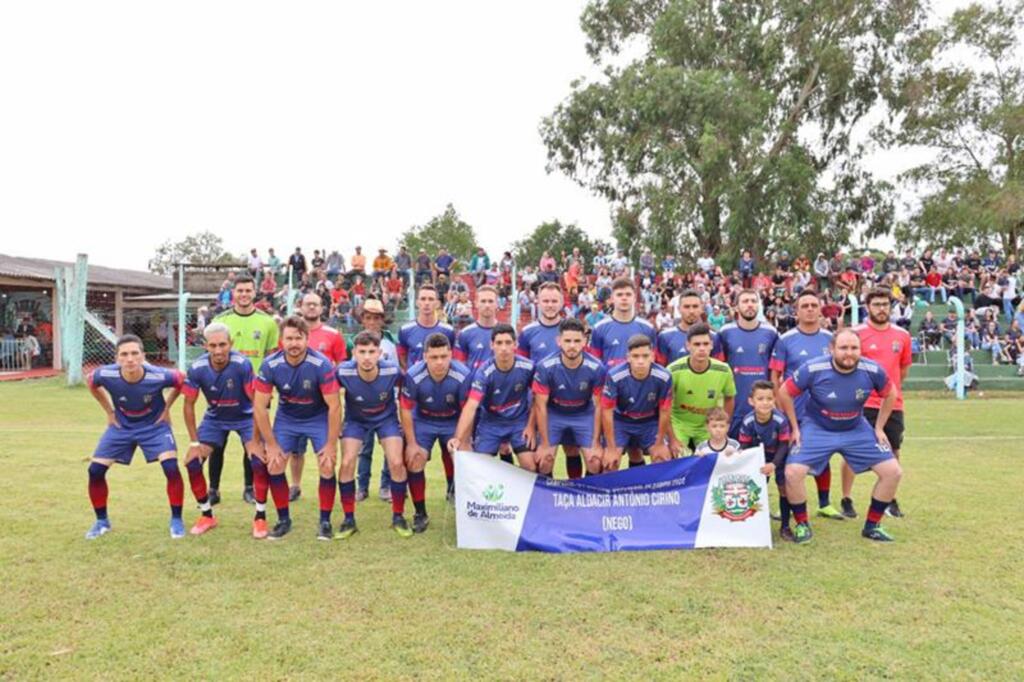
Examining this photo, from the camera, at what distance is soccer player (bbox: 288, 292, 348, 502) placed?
743 cm

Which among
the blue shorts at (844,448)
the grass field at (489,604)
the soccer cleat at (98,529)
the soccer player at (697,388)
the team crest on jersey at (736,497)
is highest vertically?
the soccer player at (697,388)

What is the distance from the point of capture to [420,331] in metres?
7.72

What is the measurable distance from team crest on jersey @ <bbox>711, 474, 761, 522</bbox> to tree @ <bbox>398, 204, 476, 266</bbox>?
56861 millimetres

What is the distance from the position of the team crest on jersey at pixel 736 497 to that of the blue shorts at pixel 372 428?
9.20 feet

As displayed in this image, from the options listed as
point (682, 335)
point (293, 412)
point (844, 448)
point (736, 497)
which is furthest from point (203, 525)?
point (844, 448)

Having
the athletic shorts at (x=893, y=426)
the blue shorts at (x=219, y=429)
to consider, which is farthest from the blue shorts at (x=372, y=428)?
the athletic shorts at (x=893, y=426)

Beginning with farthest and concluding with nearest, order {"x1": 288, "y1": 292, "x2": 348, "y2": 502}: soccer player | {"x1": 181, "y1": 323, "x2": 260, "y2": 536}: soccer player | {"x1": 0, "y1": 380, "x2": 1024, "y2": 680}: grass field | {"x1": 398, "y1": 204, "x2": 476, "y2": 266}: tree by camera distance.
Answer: {"x1": 398, "y1": 204, "x2": 476, "y2": 266}: tree < {"x1": 288, "y1": 292, "x2": 348, "y2": 502}: soccer player < {"x1": 181, "y1": 323, "x2": 260, "y2": 536}: soccer player < {"x1": 0, "y1": 380, "x2": 1024, "y2": 680}: grass field

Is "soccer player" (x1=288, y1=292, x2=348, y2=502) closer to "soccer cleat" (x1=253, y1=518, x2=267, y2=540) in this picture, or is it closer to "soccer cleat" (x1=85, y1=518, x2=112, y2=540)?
"soccer cleat" (x1=253, y1=518, x2=267, y2=540)

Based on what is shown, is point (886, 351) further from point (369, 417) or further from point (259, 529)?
point (259, 529)

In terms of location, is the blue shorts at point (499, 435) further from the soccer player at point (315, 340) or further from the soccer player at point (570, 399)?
the soccer player at point (315, 340)

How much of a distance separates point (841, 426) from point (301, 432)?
4714 mm

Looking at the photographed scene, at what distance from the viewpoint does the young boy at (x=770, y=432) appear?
6301mm

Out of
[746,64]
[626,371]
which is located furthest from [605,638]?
[746,64]

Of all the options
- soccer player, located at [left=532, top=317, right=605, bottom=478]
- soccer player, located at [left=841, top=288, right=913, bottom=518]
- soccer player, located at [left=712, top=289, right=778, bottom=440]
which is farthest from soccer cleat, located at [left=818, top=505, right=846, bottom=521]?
soccer player, located at [left=532, top=317, right=605, bottom=478]
